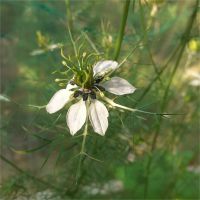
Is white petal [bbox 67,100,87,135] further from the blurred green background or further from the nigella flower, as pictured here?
the blurred green background

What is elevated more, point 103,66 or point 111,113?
point 103,66

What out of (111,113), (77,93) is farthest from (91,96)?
(111,113)

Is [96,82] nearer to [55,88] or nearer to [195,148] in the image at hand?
[55,88]

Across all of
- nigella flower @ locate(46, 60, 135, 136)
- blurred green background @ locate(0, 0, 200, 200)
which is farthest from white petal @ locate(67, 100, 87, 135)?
blurred green background @ locate(0, 0, 200, 200)

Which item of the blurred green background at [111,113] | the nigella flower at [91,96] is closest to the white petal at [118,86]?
the nigella flower at [91,96]

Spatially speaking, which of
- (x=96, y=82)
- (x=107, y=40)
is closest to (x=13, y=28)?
(x=107, y=40)

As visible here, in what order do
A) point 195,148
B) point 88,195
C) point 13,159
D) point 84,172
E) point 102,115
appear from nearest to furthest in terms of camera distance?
point 102,115 → point 84,172 → point 88,195 → point 13,159 → point 195,148

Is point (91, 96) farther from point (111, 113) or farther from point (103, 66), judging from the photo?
point (111, 113)
